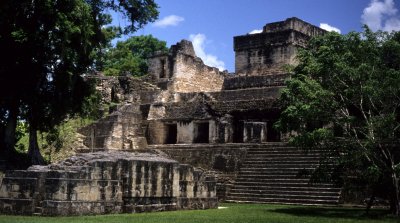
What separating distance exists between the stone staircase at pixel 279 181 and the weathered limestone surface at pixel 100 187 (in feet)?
13.0

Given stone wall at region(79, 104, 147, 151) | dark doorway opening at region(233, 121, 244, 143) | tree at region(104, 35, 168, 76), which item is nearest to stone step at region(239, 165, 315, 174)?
dark doorway opening at region(233, 121, 244, 143)

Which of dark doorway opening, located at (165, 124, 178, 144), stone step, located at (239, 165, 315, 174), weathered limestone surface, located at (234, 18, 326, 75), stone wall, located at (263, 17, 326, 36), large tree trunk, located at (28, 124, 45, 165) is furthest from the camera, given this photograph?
stone wall, located at (263, 17, 326, 36)

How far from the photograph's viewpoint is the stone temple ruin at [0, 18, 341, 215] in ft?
42.2

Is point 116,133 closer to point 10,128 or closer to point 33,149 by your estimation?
point 33,149

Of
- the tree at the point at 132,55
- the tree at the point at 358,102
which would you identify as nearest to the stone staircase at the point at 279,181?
the tree at the point at 358,102

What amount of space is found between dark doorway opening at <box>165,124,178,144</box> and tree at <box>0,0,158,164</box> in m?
7.83

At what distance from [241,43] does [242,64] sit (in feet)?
5.01

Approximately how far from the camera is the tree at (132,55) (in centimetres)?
4783

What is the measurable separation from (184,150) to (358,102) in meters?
10.2

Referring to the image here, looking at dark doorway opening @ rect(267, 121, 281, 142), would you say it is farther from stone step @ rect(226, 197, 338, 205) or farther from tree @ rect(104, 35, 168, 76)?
tree @ rect(104, 35, 168, 76)

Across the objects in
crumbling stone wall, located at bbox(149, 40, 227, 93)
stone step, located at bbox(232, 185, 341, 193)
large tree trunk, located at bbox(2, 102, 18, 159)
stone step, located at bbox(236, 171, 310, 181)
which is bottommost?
stone step, located at bbox(232, 185, 341, 193)

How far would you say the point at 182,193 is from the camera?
1577 centimetres

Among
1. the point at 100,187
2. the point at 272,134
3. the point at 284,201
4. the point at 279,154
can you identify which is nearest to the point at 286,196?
the point at 284,201

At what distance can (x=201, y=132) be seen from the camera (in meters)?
27.4
